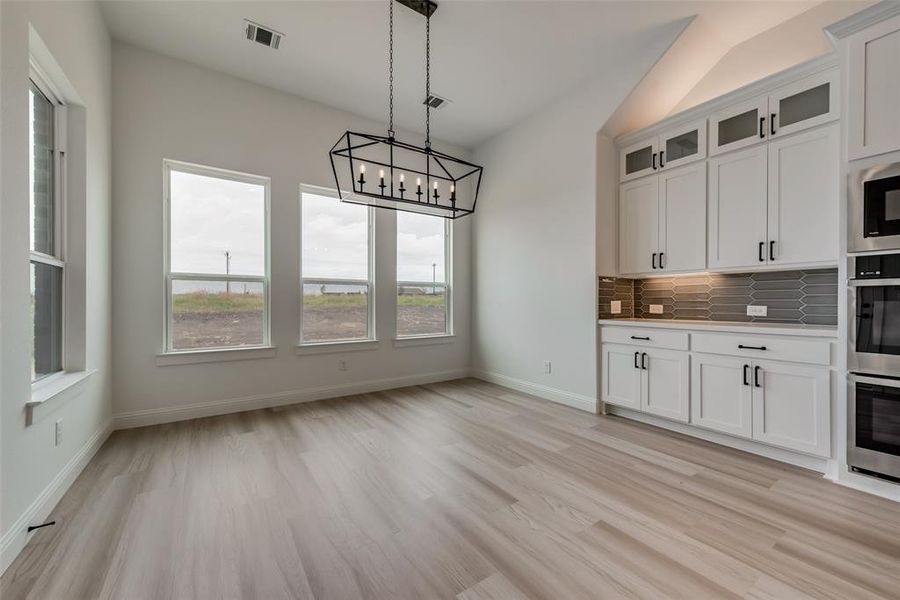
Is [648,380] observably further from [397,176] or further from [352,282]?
[397,176]

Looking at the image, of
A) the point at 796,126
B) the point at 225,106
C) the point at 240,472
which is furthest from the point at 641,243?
the point at 225,106

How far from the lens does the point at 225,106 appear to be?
3.74 meters

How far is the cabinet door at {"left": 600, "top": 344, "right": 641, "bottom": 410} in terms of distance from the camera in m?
3.52

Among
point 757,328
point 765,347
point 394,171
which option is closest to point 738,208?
point 757,328

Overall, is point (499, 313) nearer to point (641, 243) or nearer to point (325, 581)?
point (641, 243)

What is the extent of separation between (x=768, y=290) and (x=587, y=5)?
2.79m

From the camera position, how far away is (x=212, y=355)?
368 centimetres

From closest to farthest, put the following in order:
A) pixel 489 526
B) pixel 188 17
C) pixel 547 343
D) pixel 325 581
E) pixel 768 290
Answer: pixel 325 581
pixel 489 526
pixel 188 17
pixel 768 290
pixel 547 343

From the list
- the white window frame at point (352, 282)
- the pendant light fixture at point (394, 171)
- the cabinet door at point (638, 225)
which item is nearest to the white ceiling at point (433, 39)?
the pendant light fixture at point (394, 171)

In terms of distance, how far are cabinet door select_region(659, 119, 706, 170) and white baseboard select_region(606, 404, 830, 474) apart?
237cm

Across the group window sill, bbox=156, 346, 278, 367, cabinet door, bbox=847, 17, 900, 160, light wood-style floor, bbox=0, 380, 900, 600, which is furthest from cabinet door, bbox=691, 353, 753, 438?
window sill, bbox=156, 346, 278, 367

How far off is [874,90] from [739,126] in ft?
2.82

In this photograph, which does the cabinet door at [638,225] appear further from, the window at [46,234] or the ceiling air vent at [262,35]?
the window at [46,234]

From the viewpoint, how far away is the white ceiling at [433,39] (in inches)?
114
